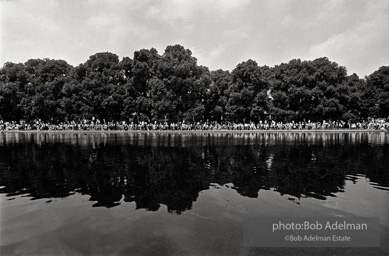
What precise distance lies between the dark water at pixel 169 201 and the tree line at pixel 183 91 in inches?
1871

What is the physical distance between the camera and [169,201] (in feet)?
37.2

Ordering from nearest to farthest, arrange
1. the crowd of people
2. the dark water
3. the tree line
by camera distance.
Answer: the dark water, the crowd of people, the tree line

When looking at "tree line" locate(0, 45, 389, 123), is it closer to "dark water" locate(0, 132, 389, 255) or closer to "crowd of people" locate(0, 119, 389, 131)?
"crowd of people" locate(0, 119, 389, 131)

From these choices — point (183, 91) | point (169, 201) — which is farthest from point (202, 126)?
point (169, 201)

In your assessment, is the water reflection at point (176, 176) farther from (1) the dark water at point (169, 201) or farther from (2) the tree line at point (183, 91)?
(2) the tree line at point (183, 91)

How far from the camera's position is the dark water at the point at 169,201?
7762mm

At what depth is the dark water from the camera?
7762mm

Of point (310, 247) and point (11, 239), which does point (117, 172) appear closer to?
point (11, 239)

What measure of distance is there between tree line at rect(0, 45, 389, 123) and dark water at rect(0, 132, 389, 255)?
4752 centimetres

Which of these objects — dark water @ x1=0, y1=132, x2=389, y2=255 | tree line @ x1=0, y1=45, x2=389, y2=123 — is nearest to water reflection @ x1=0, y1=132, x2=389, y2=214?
dark water @ x1=0, y1=132, x2=389, y2=255

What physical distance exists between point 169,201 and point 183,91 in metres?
58.0

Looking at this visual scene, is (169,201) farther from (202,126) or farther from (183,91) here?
(183,91)

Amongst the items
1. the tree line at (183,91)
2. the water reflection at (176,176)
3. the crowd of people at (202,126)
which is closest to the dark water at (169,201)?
the water reflection at (176,176)

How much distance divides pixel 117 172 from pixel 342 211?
11.0 metres
